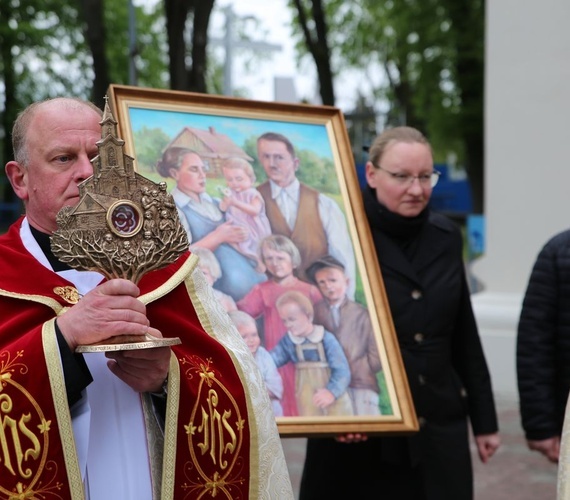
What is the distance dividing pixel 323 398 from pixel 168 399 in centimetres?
148

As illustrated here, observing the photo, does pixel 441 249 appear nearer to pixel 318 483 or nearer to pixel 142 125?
pixel 318 483

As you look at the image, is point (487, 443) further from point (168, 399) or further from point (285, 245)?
point (168, 399)

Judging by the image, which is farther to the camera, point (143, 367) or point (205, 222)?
point (205, 222)

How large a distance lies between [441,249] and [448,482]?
1008mm

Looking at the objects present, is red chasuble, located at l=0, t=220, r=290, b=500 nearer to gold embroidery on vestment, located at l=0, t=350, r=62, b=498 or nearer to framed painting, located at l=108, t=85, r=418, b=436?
gold embroidery on vestment, located at l=0, t=350, r=62, b=498

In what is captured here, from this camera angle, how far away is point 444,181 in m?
44.6

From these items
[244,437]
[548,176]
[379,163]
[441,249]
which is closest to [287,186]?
[379,163]

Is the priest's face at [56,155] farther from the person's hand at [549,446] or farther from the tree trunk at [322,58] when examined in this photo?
the tree trunk at [322,58]

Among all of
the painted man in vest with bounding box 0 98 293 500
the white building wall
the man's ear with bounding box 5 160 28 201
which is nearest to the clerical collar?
the painted man in vest with bounding box 0 98 293 500

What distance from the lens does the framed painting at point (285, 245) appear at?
4230mm

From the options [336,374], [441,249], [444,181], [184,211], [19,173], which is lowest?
[444,181]

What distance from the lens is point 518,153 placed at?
32.6ft

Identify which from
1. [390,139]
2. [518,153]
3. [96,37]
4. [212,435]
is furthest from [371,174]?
[96,37]

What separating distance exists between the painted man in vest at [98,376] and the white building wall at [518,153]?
6.94 m
